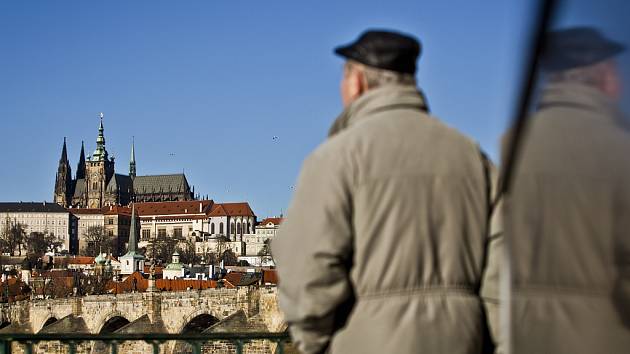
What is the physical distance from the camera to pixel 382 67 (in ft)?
5.58

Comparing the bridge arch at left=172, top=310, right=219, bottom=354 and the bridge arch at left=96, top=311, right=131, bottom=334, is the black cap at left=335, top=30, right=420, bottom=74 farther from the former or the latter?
the bridge arch at left=96, top=311, right=131, bottom=334

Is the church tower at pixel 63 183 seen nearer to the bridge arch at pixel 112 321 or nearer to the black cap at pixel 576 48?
the bridge arch at pixel 112 321

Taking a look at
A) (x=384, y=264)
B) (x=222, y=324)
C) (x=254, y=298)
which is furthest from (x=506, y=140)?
(x=254, y=298)

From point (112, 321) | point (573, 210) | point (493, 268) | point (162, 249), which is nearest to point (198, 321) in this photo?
point (112, 321)

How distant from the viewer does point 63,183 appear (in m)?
129

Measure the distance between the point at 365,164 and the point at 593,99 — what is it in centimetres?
79

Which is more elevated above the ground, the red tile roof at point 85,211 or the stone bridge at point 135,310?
the stone bridge at point 135,310

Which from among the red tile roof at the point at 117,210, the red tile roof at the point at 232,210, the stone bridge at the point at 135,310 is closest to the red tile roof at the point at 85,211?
the red tile roof at the point at 117,210

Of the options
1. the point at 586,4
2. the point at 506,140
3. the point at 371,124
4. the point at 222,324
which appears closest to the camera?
the point at 586,4

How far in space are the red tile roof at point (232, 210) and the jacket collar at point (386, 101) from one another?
111574 mm

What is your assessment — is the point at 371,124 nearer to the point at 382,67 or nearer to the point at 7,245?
the point at 382,67

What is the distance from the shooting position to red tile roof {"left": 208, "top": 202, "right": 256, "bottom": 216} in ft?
371

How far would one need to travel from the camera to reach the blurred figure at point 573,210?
727mm

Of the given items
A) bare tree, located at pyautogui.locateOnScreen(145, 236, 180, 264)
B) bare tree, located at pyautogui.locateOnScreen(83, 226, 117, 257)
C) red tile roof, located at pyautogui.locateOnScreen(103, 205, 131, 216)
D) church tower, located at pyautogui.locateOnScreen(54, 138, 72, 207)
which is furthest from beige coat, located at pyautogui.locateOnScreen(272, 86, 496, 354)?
church tower, located at pyautogui.locateOnScreen(54, 138, 72, 207)
